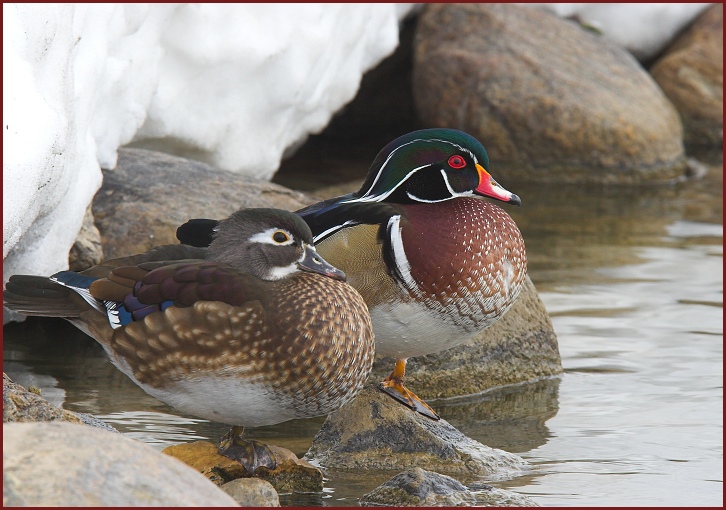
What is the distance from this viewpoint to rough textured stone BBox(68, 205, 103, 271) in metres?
5.55

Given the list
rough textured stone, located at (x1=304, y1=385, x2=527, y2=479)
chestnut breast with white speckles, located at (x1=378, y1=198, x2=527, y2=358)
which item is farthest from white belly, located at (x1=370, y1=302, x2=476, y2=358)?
rough textured stone, located at (x1=304, y1=385, x2=527, y2=479)

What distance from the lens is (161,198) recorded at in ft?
19.9

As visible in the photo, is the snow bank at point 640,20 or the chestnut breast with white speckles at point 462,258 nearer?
the chestnut breast with white speckles at point 462,258

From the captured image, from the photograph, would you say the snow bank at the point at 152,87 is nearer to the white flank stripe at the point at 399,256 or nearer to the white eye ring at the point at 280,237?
the white eye ring at the point at 280,237

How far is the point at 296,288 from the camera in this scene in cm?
389

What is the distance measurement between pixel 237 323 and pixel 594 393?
2.26 meters

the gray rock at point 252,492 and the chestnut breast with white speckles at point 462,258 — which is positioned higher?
the chestnut breast with white speckles at point 462,258

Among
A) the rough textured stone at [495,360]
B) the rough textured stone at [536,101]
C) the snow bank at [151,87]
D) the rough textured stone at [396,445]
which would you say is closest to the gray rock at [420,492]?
the rough textured stone at [396,445]

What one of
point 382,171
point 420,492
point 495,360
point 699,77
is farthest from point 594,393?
point 699,77

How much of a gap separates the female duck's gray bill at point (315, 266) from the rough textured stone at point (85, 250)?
1904 millimetres

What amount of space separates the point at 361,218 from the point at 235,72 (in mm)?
3190

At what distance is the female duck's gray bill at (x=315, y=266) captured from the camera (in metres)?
3.98

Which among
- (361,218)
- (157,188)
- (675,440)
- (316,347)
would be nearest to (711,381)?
(675,440)

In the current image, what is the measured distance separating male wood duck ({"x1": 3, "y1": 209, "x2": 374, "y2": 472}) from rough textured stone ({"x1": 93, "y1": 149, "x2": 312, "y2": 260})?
175 centimetres
